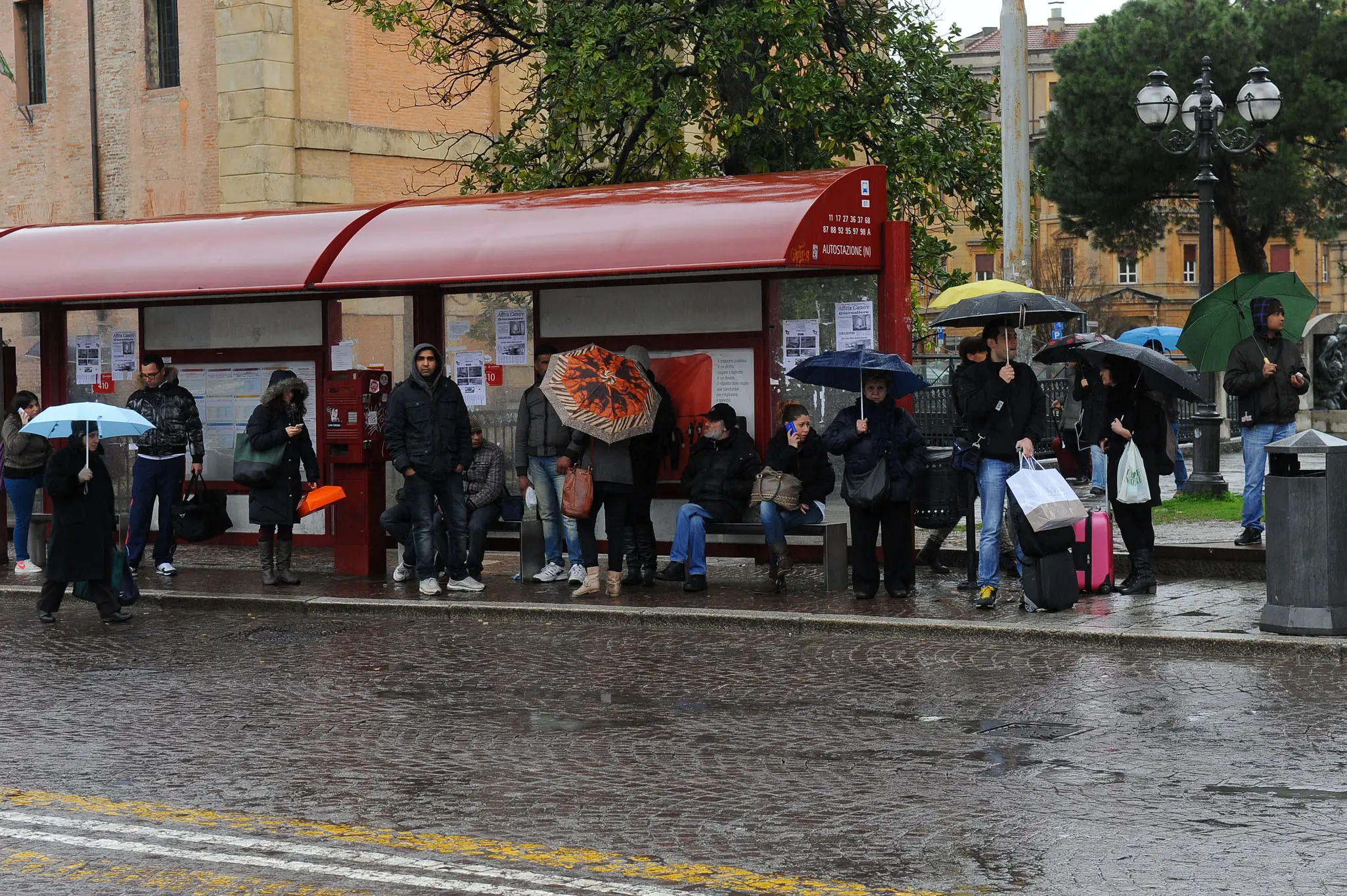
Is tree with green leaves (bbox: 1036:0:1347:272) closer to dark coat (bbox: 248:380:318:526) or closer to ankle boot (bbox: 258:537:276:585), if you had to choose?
dark coat (bbox: 248:380:318:526)

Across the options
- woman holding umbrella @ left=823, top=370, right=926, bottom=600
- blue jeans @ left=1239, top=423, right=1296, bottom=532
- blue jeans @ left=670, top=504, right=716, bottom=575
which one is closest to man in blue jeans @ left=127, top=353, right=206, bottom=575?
blue jeans @ left=670, top=504, right=716, bottom=575

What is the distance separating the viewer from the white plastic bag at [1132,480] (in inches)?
439

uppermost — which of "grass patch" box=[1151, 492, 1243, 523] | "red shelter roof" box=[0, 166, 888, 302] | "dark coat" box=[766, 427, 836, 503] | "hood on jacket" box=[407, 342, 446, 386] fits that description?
"red shelter roof" box=[0, 166, 888, 302]

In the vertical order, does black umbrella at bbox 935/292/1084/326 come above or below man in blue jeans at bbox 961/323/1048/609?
above

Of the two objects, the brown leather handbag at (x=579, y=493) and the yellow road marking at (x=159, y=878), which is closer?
the yellow road marking at (x=159, y=878)

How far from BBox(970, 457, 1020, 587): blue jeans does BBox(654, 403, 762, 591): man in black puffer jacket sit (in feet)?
5.80

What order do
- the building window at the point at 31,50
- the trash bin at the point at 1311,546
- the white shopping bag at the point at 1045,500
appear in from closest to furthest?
1. the trash bin at the point at 1311,546
2. the white shopping bag at the point at 1045,500
3. the building window at the point at 31,50

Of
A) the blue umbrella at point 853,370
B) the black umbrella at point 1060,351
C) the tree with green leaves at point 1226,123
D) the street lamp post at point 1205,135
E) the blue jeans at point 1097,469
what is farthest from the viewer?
the tree with green leaves at point 1226,123

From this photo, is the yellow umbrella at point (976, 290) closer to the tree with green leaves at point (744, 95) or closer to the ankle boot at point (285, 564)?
the tree with green leaves at point (744, 95)

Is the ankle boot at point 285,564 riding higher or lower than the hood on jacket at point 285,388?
lower

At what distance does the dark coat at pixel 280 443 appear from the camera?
13023mm

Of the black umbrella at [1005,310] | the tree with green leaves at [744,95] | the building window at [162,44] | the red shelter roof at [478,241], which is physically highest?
the building window at [162,44]

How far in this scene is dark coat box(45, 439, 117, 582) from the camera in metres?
11.2

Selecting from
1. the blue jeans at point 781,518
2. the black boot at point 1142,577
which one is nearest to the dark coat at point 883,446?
the blue jeans at point 781,518
